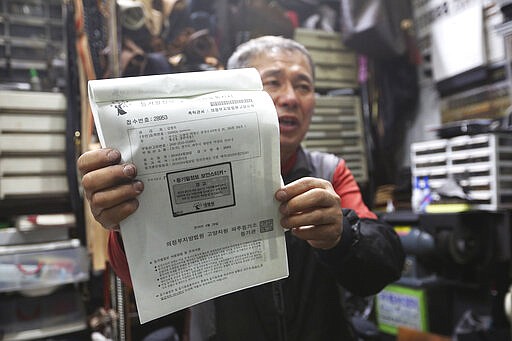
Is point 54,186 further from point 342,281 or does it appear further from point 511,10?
point 511,10

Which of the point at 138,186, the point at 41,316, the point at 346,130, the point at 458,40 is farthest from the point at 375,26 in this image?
the point at 41,316

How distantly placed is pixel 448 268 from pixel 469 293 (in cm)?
17

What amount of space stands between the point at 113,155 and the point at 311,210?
0.29 meters

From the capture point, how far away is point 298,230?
0.59m

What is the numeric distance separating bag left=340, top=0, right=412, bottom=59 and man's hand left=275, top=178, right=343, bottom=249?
64.4 inches

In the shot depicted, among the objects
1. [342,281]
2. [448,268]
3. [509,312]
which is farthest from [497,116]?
[342,281]

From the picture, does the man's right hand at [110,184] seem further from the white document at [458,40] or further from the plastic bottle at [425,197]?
the white document at [458,40]

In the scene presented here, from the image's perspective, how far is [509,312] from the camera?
1.48 meters

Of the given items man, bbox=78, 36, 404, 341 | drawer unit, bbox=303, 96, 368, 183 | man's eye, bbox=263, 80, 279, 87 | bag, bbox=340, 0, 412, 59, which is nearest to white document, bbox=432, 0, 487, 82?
bag, bbox=340, 0, 412, 59

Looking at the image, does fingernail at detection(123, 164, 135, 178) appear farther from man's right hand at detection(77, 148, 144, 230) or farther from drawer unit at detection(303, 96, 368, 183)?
drawer unit at detection(303, 96, 368, 183)

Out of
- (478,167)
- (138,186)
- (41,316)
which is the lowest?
(41,316)

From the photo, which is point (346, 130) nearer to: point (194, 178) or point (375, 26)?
point (375, 26)

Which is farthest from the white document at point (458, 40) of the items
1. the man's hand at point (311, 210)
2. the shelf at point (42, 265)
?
the shelf at point (42, 265)

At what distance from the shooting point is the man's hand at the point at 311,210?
1.83 ft
